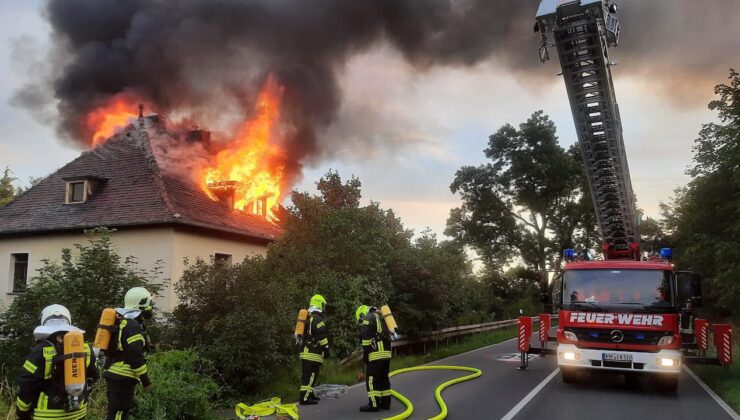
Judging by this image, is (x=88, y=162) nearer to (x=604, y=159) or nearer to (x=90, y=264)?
(x=90, y=264)

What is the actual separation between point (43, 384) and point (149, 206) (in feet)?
49.3

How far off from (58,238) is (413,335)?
42.9 ft

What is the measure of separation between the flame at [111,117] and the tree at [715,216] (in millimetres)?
22055

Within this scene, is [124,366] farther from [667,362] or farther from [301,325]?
[667,362]

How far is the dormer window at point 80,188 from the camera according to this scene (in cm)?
2041

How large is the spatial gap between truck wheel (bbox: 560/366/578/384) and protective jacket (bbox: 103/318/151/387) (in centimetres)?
777

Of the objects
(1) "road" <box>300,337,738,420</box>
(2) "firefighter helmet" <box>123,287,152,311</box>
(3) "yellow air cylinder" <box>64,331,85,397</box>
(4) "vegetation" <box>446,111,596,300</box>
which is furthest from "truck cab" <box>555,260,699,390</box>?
(4) "vegetation" <box>446,111,596,300</box>

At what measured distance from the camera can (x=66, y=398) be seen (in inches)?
188

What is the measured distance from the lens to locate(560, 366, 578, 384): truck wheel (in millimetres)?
10539

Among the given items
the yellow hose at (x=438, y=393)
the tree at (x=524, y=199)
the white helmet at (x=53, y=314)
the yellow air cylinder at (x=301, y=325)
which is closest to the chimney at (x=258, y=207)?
the yellow hose at (x=438, y=393)

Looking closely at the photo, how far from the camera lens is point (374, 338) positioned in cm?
849

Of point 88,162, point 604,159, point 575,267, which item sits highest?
point 88,162

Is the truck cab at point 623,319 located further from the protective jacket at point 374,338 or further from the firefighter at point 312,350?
the firefighter at point 312,350

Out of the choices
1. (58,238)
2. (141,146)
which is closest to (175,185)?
(141,146)
